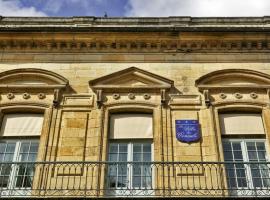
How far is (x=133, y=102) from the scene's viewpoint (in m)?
10.6

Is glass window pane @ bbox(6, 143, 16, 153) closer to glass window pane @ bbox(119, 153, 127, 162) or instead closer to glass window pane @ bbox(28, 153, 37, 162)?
glass window pane @ bbox(28, 153, 37, 162)

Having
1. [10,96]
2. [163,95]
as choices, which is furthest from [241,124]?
[10,96]

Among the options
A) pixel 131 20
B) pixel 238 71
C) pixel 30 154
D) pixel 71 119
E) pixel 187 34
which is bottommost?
pixel 30 154

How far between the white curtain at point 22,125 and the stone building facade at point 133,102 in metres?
0.03

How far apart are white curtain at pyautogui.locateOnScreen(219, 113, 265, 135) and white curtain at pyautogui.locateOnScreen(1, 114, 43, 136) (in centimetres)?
458

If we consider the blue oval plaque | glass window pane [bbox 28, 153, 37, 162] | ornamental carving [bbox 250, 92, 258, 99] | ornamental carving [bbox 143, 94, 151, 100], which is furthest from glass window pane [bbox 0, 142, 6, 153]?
ornamental carving [bbox 250, 92, 258, 99]

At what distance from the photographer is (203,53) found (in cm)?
1168

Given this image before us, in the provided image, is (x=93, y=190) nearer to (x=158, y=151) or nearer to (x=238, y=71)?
(x=158, y=151)

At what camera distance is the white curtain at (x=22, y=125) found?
10288 mm

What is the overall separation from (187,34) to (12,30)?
492cm

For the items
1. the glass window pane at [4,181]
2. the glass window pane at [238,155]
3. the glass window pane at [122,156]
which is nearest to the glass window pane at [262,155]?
the glass window pane at [238,155]

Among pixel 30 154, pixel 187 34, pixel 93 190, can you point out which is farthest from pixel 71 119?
pixel 187 34

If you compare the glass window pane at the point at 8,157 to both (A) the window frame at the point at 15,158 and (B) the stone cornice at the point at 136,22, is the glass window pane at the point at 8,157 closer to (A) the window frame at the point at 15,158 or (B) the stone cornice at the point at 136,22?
(A) the window frame at the point at 15,158

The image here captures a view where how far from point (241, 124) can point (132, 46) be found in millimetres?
3758
